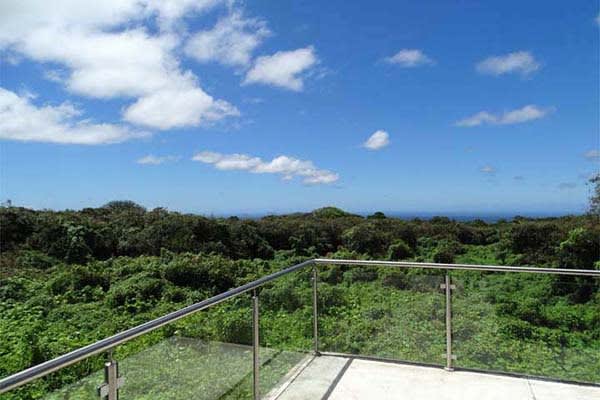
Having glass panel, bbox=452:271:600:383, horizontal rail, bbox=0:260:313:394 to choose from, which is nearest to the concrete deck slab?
glass panel, bbox=452:271:600:383

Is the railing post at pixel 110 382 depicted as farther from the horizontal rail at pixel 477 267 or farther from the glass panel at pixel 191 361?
the horizontal rail at pixel 477 267

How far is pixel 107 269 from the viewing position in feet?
47.2

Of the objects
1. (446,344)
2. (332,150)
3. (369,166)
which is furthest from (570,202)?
(446,344)

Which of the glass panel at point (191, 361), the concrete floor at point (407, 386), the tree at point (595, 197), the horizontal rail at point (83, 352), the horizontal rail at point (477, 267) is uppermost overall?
the tree at point (595, 197)

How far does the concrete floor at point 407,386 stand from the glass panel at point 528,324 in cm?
15

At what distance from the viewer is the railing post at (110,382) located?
1.72 meters

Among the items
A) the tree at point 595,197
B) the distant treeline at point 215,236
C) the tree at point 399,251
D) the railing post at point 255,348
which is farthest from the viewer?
the distant treeline at point 215,236

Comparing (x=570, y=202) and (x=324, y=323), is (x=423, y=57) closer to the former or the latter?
(x=570, y=202)

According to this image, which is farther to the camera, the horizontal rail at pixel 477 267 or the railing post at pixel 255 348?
the horizontal rail at pixel 477 267

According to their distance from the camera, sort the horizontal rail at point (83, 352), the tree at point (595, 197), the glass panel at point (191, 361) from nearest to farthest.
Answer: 1. the horizontal rail at point (83, 352)
2. the glass panel at point (191, 361)
3. the tree at point (595, 197)

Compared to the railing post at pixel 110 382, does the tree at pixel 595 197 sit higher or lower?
higher

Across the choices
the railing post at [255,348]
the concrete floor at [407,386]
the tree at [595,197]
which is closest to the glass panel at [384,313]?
the concrete floor at [407,386]

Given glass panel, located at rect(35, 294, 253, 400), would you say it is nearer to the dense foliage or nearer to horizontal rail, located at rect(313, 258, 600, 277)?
the dense foliage

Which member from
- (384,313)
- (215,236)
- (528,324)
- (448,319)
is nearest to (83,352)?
(384,313)
